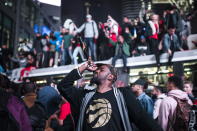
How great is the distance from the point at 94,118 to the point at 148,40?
849 cm

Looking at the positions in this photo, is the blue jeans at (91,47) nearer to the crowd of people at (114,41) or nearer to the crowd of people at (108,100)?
the crowd of people at (114,41)

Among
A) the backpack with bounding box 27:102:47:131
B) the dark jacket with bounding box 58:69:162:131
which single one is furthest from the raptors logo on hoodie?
the backpack with bounding box 27:102:47:131

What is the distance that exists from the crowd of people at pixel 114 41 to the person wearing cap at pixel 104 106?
7.09m

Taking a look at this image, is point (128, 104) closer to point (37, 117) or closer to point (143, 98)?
point (37, 117)

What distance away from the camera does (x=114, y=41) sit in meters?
12.6

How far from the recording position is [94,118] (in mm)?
3447

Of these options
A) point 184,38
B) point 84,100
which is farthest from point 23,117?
point 184,38

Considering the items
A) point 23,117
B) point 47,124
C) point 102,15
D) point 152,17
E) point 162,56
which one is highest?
point 102,15

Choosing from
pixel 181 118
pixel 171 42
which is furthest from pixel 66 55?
pixel 181 118

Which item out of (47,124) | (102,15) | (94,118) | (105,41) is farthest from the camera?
(102,15)

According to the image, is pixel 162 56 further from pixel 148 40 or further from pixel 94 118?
pixel 94 118

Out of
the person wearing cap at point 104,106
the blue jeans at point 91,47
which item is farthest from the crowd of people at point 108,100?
the blue jeans at point 91,47

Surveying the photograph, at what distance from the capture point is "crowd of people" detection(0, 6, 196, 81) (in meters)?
11.2

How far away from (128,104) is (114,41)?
920 centimetres
